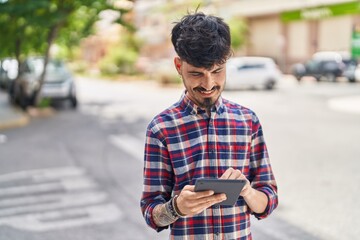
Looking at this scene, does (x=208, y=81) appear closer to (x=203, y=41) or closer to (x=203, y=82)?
(x=203, y=82)

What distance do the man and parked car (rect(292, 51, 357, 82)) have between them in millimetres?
27848

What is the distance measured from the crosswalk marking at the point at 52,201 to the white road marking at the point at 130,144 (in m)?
1.54

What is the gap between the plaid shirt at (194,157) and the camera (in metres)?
1.91

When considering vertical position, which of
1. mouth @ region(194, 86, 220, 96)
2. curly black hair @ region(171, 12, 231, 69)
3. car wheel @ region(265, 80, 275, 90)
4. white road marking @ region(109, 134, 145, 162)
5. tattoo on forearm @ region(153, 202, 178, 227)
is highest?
curly black hair @ region(171, 12, 231, 69)

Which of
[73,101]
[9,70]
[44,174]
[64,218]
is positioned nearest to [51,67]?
[73,101]

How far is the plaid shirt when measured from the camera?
1.91m

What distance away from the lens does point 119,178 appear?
739cm

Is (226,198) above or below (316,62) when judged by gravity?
above

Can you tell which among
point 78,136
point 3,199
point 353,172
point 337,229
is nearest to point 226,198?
point 337,229

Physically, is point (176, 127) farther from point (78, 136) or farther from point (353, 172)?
point (78, 136)

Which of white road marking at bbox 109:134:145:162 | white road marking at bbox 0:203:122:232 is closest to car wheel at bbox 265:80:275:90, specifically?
white road marking at bbox 109:134:145:162

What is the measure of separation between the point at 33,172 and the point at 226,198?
6.59m

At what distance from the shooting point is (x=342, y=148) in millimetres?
9602

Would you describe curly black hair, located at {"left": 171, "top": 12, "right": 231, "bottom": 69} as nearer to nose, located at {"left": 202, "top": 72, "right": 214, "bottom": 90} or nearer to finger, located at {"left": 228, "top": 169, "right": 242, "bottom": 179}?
nose, located at {"left": 202, "top": 72, "right": 214, "bottom": 90}
